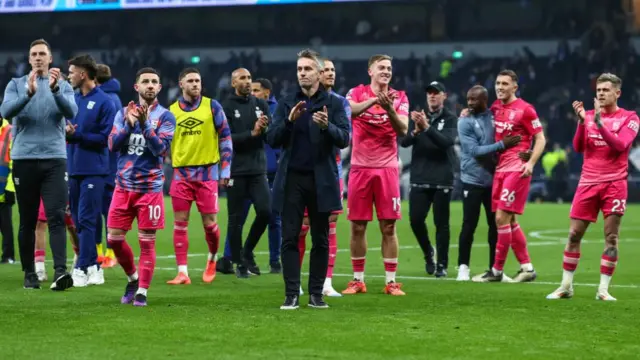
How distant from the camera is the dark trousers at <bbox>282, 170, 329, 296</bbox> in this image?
990cm

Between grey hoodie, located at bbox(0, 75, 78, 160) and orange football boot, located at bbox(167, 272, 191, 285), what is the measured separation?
1865 mm

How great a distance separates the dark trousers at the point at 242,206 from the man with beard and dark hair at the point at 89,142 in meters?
1.73

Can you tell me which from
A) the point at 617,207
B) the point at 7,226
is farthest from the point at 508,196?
the point at 7,226

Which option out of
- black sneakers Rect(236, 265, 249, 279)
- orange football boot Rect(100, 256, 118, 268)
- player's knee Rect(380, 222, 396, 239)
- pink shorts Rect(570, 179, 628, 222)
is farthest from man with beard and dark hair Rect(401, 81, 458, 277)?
orange football boot Rect(100, 256, 118, 268)

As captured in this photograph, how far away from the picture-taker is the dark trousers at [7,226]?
1549 cm

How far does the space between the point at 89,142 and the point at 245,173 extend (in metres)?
2.09

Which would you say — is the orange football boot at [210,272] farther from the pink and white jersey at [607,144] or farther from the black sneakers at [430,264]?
the pink and white jersey at [607,144]

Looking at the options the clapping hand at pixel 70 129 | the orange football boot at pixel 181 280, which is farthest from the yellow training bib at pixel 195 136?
the orange football boot at pixel 181 280

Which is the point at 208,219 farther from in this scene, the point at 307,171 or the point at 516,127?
the point at 516,127

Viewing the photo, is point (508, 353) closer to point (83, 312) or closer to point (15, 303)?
point (83, 312)

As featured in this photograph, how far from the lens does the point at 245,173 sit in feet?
45.3

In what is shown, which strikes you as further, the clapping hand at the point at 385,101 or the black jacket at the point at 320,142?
the clapping hand at the point at 385,101

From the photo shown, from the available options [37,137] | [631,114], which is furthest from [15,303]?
[631,114]

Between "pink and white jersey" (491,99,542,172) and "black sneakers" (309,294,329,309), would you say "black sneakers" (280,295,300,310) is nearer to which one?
"black sneakers" (309,294,329,309)
